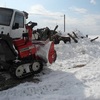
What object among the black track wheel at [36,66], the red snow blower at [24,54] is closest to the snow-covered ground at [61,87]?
the black track wheel at [36,66]

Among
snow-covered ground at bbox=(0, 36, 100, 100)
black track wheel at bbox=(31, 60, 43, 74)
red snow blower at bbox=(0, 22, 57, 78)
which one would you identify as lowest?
snow-covered ground at bbox=(0, 36, 100, 100)

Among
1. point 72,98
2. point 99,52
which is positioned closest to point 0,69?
point 72,98

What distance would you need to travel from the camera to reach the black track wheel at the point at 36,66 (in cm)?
924

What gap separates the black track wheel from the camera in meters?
9.24

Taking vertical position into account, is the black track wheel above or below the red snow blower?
below

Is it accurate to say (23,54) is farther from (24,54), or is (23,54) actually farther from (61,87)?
(61,87)

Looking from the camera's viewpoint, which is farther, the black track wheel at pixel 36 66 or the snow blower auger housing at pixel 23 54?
the black track wheel at pixel 36 66

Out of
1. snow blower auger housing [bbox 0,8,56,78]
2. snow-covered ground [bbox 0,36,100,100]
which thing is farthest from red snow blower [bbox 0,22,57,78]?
snow-covered ground [bbox 0,36,100,100]

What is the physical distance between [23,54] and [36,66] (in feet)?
2.48

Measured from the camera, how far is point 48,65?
10.4 metres

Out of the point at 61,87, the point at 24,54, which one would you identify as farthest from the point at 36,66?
the point at 61,87

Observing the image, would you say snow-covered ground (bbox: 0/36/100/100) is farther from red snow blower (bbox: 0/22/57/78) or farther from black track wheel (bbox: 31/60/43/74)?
red snow blower (bbox: 0/22/57/78)

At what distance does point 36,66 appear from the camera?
9375mm

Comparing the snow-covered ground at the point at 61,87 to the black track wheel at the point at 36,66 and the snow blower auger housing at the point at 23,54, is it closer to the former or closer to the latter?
the black track wheel at the point at 36,66
